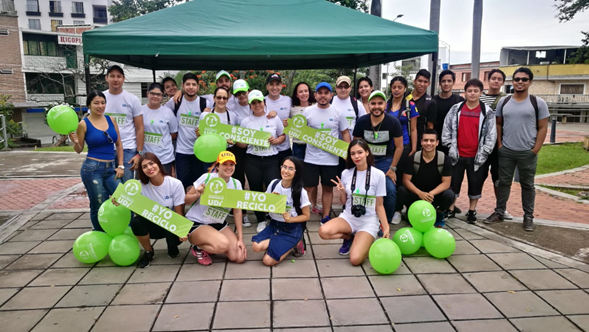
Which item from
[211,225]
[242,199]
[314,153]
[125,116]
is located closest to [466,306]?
[242,199]

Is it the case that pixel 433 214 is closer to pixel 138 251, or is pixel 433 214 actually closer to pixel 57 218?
pixel 138 251

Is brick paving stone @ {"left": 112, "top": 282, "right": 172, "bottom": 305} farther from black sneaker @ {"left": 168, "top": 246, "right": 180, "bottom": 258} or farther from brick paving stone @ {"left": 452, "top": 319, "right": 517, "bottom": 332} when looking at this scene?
brick paving stone @ {"left": 452, "top": 319, "right": 517, "bottom": 332}

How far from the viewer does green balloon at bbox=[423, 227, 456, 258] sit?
4.27 m

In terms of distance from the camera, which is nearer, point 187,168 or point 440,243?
point 440,243

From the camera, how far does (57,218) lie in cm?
579

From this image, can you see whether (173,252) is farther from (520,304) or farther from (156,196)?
(520,304)

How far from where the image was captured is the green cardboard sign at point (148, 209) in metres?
3.95

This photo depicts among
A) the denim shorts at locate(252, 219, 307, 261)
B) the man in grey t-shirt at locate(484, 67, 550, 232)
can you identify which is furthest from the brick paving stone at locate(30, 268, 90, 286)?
the man in grey t-shirt at locate(484, 67, 550, 232)

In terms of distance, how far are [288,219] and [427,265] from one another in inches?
60.5

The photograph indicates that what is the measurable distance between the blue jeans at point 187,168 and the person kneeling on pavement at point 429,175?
9.06 feet

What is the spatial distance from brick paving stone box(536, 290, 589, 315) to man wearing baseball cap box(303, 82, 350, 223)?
2.70 metres

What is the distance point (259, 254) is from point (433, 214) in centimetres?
197

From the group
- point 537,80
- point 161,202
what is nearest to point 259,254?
point 161,202

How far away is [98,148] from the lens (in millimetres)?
4445
